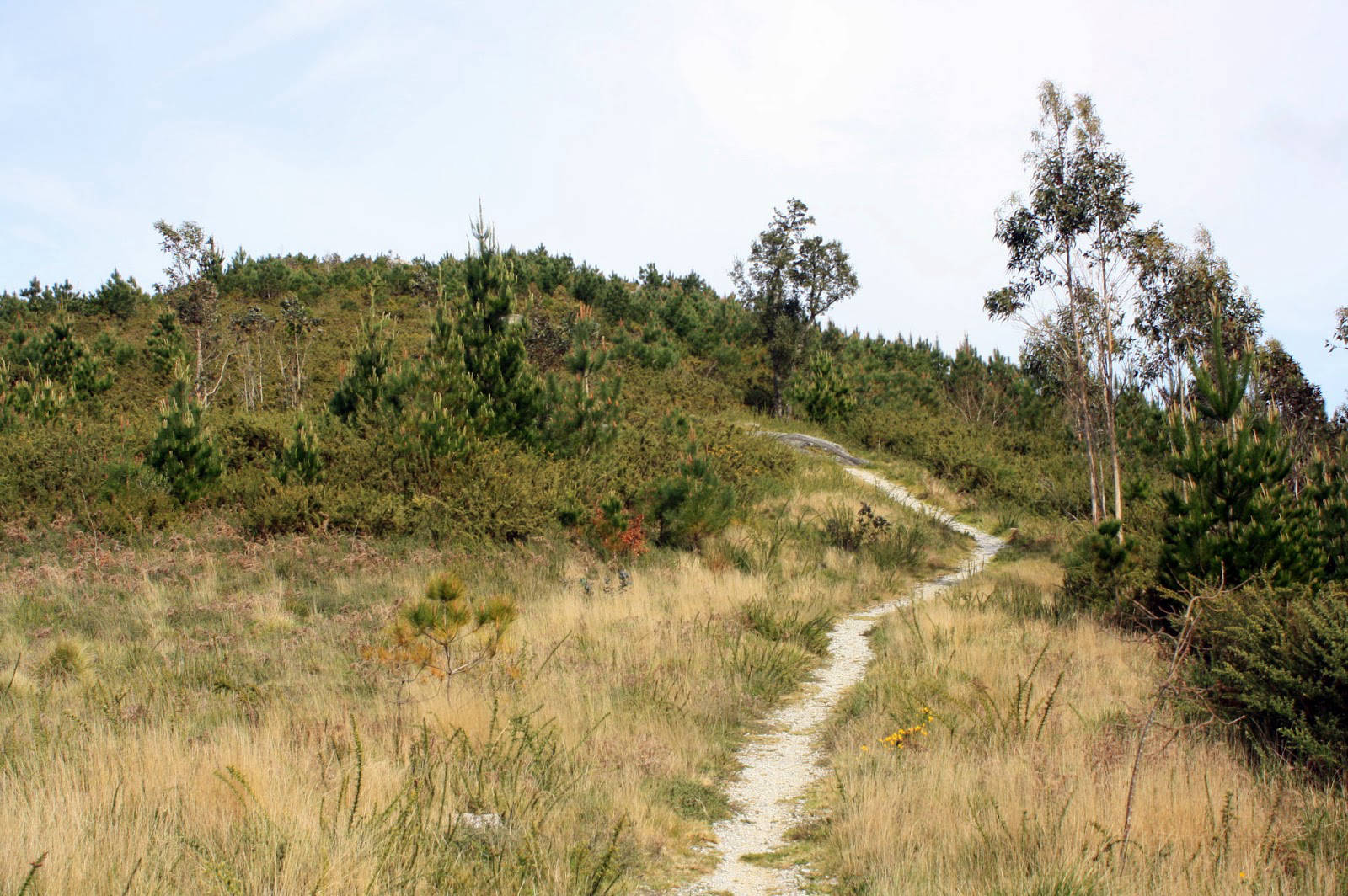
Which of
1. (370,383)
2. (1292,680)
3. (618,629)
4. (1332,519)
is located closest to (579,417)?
(370,383)

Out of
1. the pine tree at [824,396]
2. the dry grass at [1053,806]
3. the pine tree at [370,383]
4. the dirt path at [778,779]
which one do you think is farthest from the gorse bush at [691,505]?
the pine tree at [824,396]

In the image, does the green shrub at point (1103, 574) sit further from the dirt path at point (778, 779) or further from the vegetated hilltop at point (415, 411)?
the vegetated hilltop at point (415, 411)

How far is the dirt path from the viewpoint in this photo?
13.9 ft

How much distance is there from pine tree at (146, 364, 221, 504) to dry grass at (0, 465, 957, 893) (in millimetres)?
2249

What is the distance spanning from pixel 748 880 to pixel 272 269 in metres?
41.4

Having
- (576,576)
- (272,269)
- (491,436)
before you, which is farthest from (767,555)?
(272,269)

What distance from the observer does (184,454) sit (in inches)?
544

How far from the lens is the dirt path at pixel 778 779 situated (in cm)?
425

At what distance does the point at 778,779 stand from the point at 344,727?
2.86 m

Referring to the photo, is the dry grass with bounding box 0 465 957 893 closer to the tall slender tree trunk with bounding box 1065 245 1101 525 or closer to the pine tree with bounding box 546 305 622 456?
the pine tree with bounding box 546 305 622 456

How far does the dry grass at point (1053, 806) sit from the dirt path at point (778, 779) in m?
0.26

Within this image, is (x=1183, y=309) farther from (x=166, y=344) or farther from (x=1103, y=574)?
(x=166, y=344)

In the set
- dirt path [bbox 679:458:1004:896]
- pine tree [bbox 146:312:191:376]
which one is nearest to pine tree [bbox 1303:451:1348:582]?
dirt path [bbox 679:458:1004:896]

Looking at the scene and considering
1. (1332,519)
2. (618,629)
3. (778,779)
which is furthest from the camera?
(1332,519)
